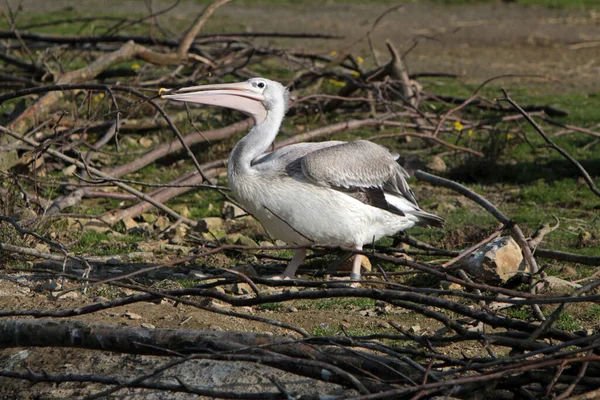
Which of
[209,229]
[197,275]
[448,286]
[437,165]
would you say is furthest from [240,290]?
[437,165]

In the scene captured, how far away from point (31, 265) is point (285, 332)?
1.46 meters

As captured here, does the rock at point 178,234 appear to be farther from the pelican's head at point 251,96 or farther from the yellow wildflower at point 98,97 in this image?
the yellow wildflower at point 98,97

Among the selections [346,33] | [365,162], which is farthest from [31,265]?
[346,33]

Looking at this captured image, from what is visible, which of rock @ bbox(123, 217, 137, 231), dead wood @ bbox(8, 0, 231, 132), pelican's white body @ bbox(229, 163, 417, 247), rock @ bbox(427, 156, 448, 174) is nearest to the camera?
pelican's white body @ bbox(229, 163, 417, 247)

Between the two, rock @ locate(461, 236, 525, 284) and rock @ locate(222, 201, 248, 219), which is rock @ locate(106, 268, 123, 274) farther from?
rock @ locate(461, 236, 525, 284)

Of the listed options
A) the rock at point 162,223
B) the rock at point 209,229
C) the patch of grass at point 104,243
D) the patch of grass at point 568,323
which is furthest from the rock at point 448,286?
the rock at point 162,223

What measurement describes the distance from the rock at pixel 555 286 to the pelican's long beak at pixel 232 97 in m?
1.58

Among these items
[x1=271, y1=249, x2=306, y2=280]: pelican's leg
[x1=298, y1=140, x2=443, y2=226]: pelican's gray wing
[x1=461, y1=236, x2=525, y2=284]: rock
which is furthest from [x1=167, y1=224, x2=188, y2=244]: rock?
[x1=461, y1=236, x2=525, y2=284]: rock

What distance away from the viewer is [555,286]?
4.25 m

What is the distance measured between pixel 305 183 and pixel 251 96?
541mm

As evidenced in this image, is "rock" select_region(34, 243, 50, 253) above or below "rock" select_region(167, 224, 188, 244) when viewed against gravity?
above

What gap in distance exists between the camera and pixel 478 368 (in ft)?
8.66

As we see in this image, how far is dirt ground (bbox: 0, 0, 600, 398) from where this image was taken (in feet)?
12.3

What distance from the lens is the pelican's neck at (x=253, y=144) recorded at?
4285 mm
